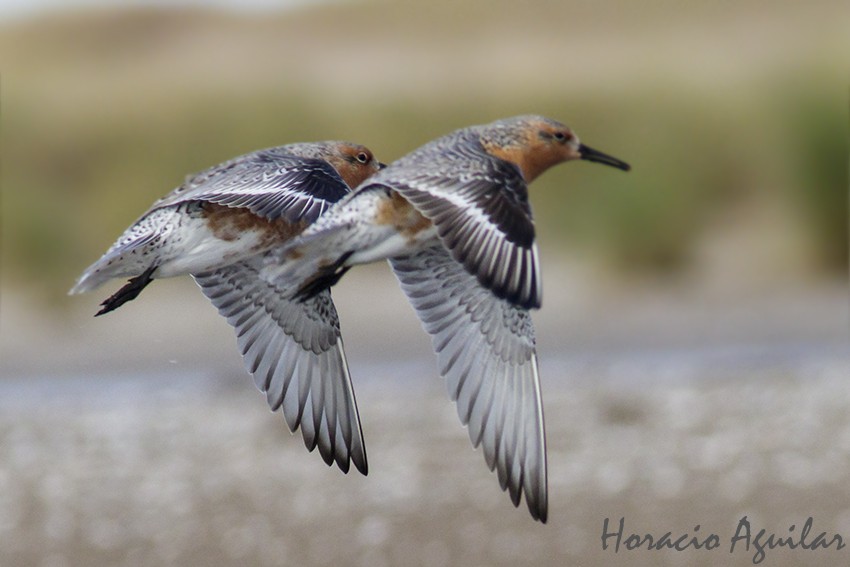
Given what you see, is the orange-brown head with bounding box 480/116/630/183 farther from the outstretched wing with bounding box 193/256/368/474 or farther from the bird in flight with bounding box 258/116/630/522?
the outstretched wing with bounding box 193/256/368/474

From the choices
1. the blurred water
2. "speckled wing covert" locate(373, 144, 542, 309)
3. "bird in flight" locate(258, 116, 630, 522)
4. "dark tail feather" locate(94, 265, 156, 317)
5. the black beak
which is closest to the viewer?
"speckled wing covert" locate(373, 144, 542, 309)

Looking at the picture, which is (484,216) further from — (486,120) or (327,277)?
(486,120)

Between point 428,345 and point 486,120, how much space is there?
560 cm

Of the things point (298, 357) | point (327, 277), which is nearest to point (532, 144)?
point (327, 277)

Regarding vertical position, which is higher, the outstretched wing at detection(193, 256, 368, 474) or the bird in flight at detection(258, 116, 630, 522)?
the bird in flight at detection(258, 116, 630, 522)

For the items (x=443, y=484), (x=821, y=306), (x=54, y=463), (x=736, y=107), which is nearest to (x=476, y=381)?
(x=443, y=484)

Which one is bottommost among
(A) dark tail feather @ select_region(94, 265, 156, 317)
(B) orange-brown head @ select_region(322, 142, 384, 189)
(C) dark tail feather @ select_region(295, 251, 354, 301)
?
(A) dark tail feather @ select_region(94, 265, 156, 317)

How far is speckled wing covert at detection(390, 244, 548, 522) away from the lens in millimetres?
8367

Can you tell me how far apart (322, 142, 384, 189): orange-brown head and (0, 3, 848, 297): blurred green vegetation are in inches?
493

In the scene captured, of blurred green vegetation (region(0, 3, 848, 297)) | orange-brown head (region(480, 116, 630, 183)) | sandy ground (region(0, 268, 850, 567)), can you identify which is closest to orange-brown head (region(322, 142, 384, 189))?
orange-brown head (region(480, 116, 630, 183))

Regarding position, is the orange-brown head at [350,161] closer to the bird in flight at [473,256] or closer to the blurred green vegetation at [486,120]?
the bird in flight at [473,256]

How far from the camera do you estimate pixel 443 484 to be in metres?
15.7

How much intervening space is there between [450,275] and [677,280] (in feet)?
43.3

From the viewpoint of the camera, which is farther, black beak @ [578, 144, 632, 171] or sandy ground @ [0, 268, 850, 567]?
sandy ground @ [0, 268, 850, 567]
